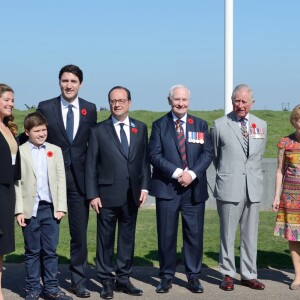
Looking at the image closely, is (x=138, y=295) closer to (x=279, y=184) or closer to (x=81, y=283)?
(x=81, y=283)

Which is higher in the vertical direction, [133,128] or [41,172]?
[133,128]

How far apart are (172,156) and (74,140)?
3.14ft

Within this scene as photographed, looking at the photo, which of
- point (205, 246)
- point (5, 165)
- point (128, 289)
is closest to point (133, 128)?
point (5, 165)

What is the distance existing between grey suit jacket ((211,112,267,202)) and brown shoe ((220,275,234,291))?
0.77 m

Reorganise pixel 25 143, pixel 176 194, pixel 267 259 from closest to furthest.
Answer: pixel 25 143 < pixel 176 194 < pixel 267 259

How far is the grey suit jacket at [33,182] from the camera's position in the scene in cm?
644

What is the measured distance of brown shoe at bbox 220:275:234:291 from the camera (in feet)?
22.9

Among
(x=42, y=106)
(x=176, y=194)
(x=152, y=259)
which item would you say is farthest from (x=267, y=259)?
→ (x=42, y=106)

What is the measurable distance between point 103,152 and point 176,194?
0.84 m

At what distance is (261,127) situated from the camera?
714 centimetres

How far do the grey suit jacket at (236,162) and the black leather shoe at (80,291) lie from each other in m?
1.58

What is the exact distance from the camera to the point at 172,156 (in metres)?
6.97

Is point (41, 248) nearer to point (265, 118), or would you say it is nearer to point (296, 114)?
point (296, 114)

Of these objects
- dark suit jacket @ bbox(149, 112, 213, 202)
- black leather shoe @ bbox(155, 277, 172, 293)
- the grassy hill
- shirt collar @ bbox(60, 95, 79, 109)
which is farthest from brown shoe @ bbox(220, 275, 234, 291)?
the grassy hill
